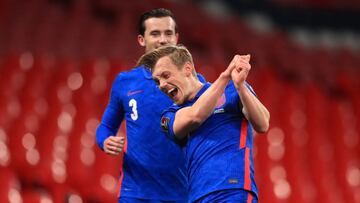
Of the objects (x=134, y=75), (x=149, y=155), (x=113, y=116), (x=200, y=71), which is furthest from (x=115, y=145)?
(x=200, y=71)

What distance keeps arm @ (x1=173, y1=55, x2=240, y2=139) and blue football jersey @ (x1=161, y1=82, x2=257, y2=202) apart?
8 centimetres

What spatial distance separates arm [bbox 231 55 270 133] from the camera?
8.67ft

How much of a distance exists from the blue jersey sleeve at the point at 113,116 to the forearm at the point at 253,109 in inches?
37.9

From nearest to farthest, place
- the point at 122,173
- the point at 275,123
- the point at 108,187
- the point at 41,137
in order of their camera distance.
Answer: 1. the point at 122,173
2. the point at 108,187
3. the point at 41,137
4. the point at 275,123

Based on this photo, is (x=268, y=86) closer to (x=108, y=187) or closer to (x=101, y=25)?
(x=101, y=25)

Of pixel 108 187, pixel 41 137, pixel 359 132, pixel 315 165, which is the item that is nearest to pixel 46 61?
pixel 41 137

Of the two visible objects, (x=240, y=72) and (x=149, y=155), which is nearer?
(x=240, y=72)

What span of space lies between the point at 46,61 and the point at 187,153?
15.9 feet

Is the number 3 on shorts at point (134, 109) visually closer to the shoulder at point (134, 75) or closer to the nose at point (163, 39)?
the shoulder at point (134, 75)

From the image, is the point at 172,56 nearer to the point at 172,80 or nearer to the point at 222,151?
the point at 172,80

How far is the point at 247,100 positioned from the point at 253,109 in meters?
0.04

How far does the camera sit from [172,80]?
9.23 ft

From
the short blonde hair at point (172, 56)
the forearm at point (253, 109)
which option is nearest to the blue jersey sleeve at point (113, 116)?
the short blonde hair at point (172, 56)

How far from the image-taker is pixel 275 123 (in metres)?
7.62
